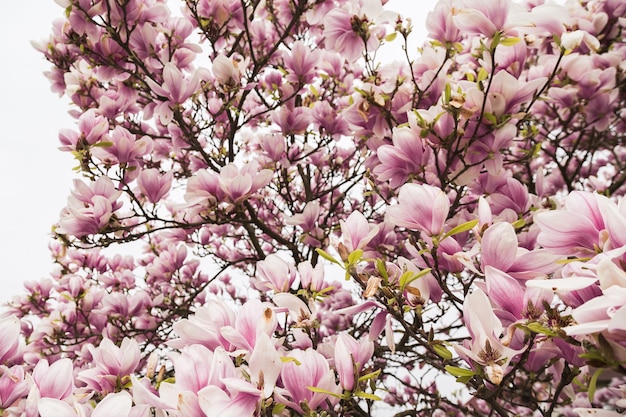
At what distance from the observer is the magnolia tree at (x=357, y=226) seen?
744 millimetres

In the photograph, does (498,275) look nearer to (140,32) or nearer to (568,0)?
(140,32)

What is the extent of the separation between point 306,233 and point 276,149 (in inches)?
20.8

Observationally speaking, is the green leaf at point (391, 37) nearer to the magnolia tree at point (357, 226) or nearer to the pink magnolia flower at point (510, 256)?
the magnolia tree at point (357, 226)

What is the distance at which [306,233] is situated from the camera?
2.10m

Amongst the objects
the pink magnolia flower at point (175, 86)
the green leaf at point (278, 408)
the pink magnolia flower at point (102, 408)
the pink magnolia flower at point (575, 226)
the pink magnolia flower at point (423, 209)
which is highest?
the pink magnolia flower at point (175, 86)

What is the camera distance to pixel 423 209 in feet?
3.14

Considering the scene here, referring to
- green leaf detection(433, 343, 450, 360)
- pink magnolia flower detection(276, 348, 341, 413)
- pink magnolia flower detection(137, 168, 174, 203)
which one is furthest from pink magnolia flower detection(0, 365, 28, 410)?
green leaf detection(433, 343, 450, 360)

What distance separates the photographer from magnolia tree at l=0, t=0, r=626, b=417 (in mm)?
744

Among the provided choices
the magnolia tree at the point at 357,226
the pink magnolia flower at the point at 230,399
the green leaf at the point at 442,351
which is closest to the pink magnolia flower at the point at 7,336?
the magnolia tree at the point at 357,226

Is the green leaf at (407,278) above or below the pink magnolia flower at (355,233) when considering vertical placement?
below

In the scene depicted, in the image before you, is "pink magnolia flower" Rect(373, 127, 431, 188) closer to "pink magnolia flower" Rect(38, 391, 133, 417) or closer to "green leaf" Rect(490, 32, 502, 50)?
"green leaf" Rect(490, 32, 502, 50)

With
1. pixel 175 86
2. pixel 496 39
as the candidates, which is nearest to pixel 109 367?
pixel 175 86

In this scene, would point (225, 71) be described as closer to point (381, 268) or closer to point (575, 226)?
point (381, 268)

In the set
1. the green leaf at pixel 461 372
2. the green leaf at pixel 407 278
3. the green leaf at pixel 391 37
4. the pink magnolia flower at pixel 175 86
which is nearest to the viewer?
the green leaf at pixel 461 372
